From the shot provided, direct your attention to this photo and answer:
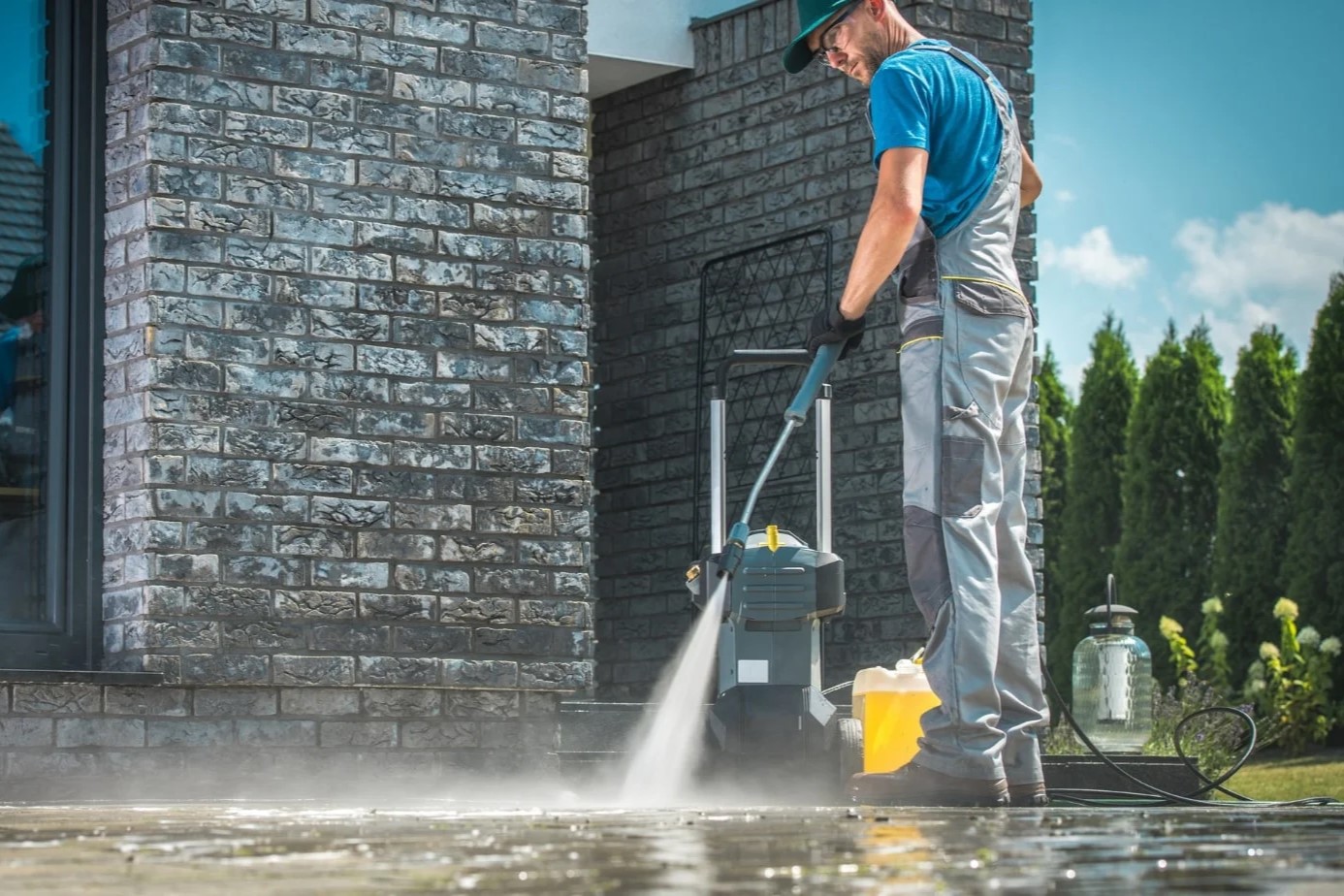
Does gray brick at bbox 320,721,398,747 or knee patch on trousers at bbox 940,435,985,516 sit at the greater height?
knee patch on trousers at bbox 940,435,985,516

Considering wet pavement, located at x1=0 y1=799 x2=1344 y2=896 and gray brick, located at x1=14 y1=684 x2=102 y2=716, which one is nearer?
wet pavement, located at x1=0 y1=799 x2=1344 y2=896

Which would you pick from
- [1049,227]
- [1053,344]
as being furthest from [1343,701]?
[1049,227]

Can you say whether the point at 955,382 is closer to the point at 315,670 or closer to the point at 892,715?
the point at 892,715

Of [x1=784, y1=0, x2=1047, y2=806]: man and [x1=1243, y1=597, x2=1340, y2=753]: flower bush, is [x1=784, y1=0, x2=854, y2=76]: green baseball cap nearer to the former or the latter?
[x1=784, y1=0, x2=1047, y2=806]: man

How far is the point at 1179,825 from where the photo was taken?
3.57 metres

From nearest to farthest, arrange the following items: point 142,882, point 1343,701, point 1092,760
→ 1. point 142,882
2. point 1092,760
3. point 1343,701

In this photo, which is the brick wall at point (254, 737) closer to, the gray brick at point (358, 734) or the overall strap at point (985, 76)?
the gray brick at point (358, 734)

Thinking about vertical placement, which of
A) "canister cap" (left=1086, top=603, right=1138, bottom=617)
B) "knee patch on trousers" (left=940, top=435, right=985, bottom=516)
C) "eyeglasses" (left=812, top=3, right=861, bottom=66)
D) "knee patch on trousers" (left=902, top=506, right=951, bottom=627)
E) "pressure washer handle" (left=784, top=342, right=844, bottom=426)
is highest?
"eyeglasses" (left=812, top=3, right=861, bottom=66)

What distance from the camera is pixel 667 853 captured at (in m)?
2.74

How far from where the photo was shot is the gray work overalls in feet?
15.1

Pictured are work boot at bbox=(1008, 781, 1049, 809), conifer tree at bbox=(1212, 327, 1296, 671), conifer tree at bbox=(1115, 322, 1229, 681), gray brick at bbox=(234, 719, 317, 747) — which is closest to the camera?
work boot at bbox=(1008, 781, 1049, 809)

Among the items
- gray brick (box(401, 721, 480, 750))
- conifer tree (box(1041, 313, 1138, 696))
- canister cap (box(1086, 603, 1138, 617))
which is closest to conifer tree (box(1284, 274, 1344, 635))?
conifer tree (box(1041, 313, 1138, 696))

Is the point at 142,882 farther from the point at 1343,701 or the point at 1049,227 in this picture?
the point at 1049,227

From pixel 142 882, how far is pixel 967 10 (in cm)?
702
